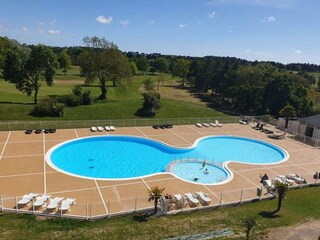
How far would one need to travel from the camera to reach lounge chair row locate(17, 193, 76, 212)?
18.9 meters

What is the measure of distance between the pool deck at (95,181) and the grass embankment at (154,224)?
4.53ft

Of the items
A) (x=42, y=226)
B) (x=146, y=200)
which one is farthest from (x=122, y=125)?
(x=42, y=226)

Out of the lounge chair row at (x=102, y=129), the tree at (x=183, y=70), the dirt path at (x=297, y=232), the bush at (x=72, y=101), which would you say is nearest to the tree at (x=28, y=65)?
the bush at (x=72, y=101)

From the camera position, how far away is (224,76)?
76.6m

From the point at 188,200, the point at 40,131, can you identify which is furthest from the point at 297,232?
the point at 40,131

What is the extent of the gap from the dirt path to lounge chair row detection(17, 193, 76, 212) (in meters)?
12.4

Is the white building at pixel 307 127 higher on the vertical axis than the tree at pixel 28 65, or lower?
lower

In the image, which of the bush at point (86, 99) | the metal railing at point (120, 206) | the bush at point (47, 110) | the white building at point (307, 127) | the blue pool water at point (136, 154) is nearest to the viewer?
the metal railing at point (120, 206)

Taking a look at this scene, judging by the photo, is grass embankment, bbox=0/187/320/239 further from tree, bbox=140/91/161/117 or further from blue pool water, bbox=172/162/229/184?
tree, bbox=140/91/161/117

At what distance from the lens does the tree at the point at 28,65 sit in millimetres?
46594

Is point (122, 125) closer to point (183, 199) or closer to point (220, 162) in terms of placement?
point (220, 162)

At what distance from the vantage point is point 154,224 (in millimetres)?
17922

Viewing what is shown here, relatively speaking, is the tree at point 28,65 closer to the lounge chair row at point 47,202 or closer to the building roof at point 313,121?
the lounge chair row at point 47,202

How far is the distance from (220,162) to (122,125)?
55.9 feet
